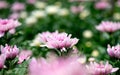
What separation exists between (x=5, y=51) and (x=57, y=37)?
247 mm

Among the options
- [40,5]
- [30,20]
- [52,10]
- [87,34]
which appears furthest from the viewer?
[40,5]

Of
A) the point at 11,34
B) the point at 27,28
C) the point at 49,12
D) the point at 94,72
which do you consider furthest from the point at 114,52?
the point at 49,12

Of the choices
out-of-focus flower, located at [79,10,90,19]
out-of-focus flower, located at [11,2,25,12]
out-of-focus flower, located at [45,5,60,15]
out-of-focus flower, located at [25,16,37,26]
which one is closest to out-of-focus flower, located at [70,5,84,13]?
out-of-focus flower, located at [79,10,90,19]

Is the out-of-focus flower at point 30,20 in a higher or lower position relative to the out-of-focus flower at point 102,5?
lower

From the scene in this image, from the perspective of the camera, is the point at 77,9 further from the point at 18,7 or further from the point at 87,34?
the point at 18,7

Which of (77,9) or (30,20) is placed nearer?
(30,20)

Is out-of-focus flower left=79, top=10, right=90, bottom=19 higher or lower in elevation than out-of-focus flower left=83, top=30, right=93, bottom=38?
higher

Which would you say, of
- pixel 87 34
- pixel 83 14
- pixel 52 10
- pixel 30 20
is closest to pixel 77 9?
pixel 83 14

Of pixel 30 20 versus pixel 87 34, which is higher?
pixel 30 20

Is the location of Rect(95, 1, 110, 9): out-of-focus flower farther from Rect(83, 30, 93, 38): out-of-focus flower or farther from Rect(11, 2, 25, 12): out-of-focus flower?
Rect(11, 2, 25, 12): out-of-focus flower

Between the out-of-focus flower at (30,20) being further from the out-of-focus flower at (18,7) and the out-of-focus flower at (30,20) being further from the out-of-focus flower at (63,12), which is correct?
the out-of-focus flower at (18,7)

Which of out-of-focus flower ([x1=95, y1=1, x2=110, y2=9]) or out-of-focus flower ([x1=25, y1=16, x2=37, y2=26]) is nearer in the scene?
out-of-focus flower ([x1=25, y1=16, x2=37, y2=26])

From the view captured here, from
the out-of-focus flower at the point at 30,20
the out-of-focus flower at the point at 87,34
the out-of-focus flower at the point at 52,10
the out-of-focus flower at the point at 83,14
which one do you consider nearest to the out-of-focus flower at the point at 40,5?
the out-of-focus flower at the point at 52,10

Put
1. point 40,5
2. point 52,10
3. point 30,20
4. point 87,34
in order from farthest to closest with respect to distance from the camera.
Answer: point 40,5
point 52,10
point 30,20
point 87,34
